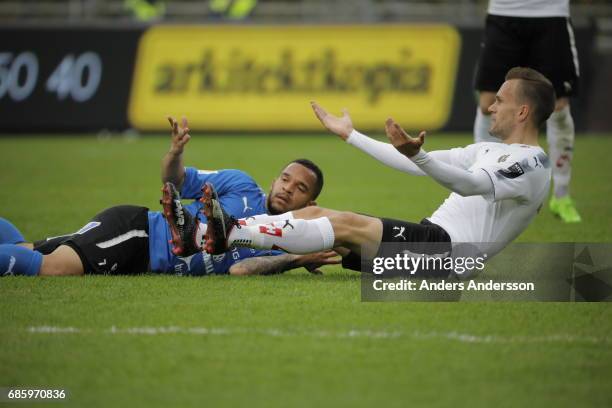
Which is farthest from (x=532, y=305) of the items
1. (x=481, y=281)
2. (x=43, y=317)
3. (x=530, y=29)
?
(x=530, y=29)

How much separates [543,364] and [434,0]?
1883 centimetres

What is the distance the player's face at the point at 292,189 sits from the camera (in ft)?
20.9

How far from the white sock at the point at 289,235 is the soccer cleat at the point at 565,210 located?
4.00 metres

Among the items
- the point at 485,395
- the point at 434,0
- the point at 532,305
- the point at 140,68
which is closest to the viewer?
the point at 485,395

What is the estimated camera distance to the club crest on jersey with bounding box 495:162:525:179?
18.6 feet

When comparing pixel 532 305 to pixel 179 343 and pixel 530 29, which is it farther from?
pixel 530 29

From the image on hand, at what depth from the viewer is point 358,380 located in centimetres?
418

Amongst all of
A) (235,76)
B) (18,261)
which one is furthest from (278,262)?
(235,76)

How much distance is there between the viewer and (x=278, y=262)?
6.50m

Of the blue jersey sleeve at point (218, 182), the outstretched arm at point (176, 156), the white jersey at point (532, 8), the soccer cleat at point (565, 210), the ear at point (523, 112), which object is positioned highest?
the white jersey at point (532, 8)

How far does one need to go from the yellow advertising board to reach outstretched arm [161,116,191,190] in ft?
39.5

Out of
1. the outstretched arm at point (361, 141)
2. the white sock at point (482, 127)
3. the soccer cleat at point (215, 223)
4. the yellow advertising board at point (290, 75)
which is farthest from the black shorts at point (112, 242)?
the yellow advertising board at point (290, 75)

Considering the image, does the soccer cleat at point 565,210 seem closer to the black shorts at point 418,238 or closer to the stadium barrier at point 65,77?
the black shorts at point 418,238

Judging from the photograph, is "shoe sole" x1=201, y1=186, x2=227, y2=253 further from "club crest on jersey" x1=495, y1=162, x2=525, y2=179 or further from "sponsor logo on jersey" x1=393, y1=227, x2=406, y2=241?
"club crest on jersey" x1=495, y1=162, x2=525, y2=179
